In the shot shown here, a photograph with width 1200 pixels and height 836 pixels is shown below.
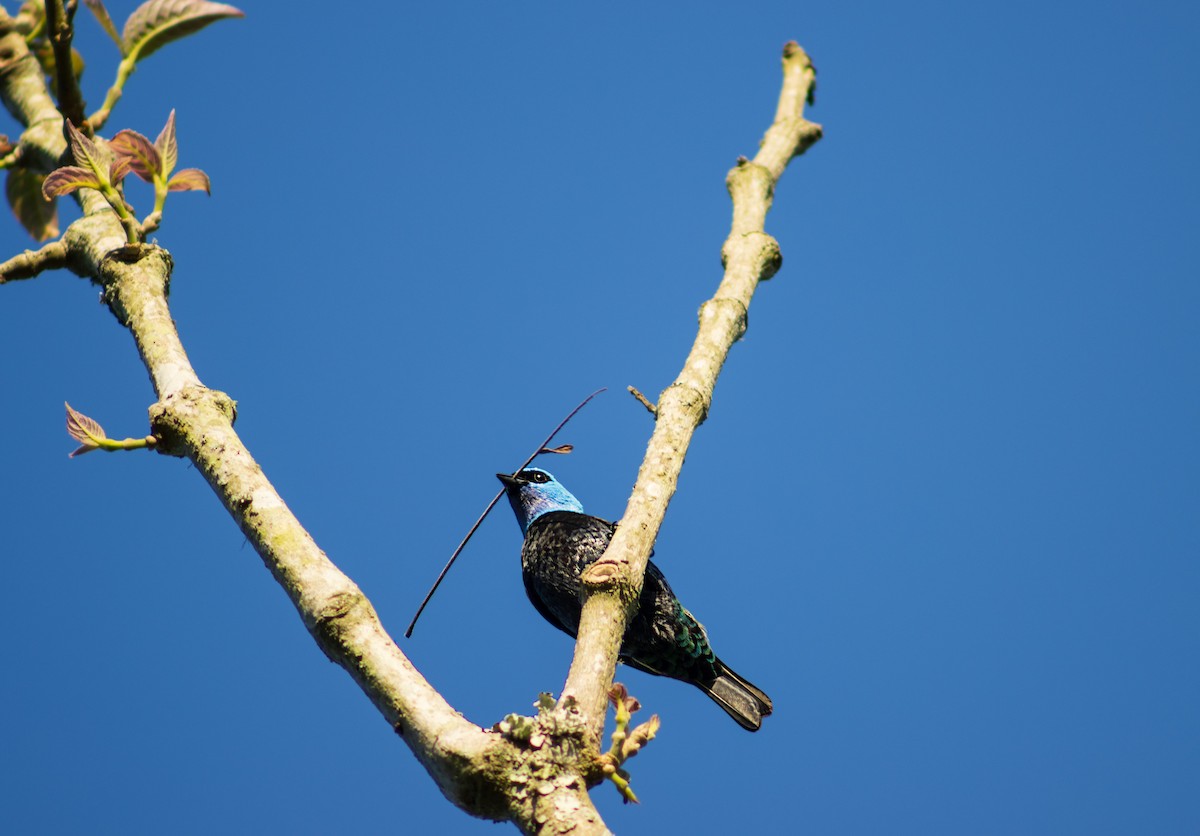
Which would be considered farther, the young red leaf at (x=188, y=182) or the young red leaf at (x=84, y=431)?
the young red leaf at (x=188, y=182)

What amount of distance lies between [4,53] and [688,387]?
10.2 ft

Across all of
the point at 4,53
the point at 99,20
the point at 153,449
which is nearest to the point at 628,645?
the point at 153,449

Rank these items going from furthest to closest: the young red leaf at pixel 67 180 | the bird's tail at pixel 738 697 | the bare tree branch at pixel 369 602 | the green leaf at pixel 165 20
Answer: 1. the bird's tail at pixel 738 697
2. the green leaf at pixel 165 20
3. the young red leaf at pixel 67 180
4. the bare tree branch at pixel 369 602

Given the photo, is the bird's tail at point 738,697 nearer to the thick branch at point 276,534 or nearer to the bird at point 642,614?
the bird at point 642,614

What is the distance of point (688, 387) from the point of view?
3158 mm

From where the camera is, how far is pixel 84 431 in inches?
99.0

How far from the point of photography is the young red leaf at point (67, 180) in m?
2.87

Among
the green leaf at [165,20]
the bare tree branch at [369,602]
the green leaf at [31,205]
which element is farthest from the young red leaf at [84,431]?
the green leaf at [31,205]

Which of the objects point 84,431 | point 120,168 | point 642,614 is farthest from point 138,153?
point 642,614

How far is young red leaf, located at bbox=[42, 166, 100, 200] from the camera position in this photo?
2873 millimetres

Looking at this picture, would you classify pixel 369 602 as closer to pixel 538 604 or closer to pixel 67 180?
pixel 67 180

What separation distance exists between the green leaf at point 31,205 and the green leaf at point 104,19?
794 mm

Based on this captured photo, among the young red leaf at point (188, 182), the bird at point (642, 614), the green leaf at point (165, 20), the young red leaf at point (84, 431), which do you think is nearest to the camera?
the young red leaf at point (84, 431)

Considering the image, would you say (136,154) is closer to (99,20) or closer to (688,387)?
(99,20)
